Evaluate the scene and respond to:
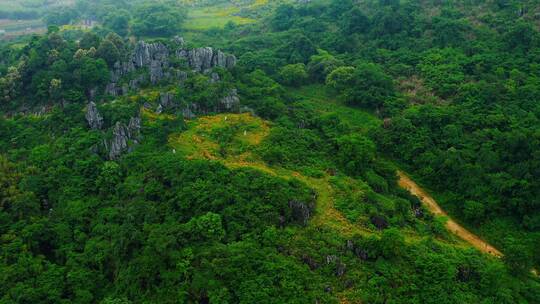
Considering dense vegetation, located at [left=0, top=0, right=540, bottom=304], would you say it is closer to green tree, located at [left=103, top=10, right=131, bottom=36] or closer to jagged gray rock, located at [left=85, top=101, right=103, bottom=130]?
jagged gray rock, located at [left=85, top=101, right=103, bottom=130]

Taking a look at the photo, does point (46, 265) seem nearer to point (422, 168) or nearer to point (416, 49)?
point (422, 168)

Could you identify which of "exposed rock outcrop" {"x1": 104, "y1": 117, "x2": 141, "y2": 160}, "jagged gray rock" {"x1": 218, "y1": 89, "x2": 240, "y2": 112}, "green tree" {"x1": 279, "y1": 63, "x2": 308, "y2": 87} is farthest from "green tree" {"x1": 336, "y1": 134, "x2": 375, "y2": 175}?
"exposed rock outcrop" {"x1": 104, "y1": 117, "x2": 141, "y2": 160}

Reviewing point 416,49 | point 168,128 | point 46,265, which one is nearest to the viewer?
point 46,265

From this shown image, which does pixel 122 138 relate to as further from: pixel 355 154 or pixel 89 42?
pixel 355 154

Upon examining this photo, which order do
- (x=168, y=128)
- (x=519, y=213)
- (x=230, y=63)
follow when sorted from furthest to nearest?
1. (x=230, y=63)
2. (x=168, y=128)
3. (x=519, y=213)

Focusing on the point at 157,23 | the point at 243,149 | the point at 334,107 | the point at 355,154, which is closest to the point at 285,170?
the point at 243,149

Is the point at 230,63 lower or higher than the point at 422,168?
higher

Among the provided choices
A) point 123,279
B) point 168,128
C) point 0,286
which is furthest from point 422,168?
point 0,286

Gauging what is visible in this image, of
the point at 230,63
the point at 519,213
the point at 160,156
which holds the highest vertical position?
the point at 230,63
